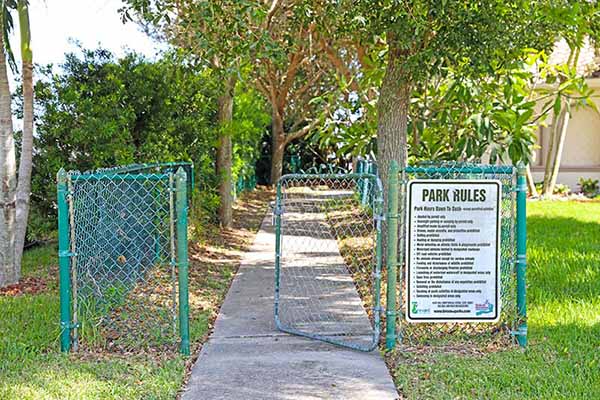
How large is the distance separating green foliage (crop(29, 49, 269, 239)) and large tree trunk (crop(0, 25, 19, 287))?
1.43m

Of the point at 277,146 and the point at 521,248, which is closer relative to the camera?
the point at 521,248

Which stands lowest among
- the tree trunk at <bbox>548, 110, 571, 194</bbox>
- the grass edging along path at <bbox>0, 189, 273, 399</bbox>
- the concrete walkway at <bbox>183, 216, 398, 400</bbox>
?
the concrete walkway at <bbox>183, 216, 398, 400</bbox>

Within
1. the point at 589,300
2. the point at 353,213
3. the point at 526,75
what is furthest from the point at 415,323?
the point at 353,213

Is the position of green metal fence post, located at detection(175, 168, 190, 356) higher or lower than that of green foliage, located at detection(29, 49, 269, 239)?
lower

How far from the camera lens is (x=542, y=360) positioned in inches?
209

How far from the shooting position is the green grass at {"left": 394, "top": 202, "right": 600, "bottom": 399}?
15.5ft

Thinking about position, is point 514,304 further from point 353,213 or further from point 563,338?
point 353,213

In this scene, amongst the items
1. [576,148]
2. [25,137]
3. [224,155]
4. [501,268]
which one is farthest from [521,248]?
[576,148]

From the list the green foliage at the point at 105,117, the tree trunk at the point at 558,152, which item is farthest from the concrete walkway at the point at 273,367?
the tree trunk at the point at 558,152

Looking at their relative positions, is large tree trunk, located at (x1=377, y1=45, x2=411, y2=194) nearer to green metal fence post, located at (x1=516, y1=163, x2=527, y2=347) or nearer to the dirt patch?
green metal fence post, located at (x1=516, y1=163, x2=527, y2=347)

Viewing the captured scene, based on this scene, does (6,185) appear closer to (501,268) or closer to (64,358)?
(64,358)

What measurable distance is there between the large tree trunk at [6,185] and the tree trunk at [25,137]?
0.39ft

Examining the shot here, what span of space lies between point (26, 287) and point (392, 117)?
4767mm

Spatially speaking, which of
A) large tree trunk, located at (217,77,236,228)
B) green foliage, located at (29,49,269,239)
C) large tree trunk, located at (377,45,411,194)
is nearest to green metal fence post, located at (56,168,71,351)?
green foliage, located at (29,49,269,239)
